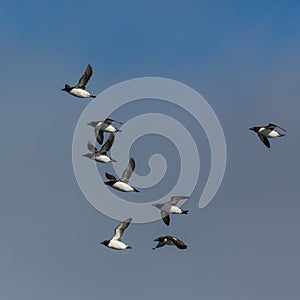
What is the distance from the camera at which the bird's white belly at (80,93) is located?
74188 millimetres

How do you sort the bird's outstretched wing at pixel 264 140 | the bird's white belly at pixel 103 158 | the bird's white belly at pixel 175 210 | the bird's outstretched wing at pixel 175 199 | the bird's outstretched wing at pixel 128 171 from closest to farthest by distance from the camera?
the bird's white belly at pixel 175 210
the bird's outstretched wing at pixel 175 199
the bird's outstretched wing at pixel 128 171
the bird's outstretched wing at pixel 264 140
the bird's white belly at pixel 103 158

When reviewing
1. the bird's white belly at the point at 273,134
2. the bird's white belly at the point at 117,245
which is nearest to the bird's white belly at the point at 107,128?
the bird's white belly at the point at 117,245

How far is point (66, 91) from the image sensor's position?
246 feet

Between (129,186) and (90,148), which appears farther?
(90,148)

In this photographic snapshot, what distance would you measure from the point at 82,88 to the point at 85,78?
70 cm

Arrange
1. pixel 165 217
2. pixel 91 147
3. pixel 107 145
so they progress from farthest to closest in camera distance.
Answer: pixel 91 147 < pixel 107 145 < pixel 165 217

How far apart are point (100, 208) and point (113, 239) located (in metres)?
5.21

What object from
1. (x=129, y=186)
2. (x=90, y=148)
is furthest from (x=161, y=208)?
(x=90, y=148)

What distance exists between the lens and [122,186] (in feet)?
242

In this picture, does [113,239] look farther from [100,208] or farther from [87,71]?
[87,71]

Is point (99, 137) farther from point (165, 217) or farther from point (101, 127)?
point (165, 217)

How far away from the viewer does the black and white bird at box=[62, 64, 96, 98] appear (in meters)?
74.2

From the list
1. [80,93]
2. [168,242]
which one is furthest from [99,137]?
[168,242]

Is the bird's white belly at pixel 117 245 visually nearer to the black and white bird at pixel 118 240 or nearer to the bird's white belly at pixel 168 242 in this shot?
the black and white bird at pixel 118 240
